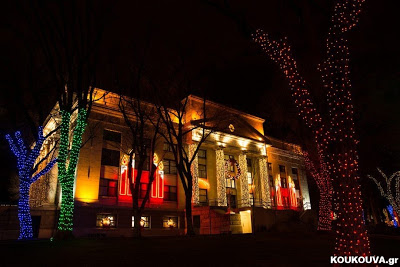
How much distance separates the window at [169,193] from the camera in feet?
103

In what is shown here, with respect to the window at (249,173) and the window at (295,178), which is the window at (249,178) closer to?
the window at (249,173)

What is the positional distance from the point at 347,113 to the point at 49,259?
9.79 m

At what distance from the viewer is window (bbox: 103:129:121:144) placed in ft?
95.7

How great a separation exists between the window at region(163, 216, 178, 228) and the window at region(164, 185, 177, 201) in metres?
2.16

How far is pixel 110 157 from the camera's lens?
29016 mm

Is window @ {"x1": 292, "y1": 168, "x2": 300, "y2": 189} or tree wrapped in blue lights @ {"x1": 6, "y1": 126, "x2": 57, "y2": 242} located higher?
window @ {"x1": 292, "y1": 168, "x2": 300, "y2": 189}

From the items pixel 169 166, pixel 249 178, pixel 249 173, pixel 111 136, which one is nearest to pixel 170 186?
pixel 169 166

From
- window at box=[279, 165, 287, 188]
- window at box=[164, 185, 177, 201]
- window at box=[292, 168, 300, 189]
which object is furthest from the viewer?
window at box=[292, 168, 300, 189]

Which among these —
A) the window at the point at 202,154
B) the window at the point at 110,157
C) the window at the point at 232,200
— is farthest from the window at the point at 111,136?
the window at the point at 232,200

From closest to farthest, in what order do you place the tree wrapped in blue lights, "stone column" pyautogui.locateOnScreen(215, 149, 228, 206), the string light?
the string light, the tree wrapped in blue lights, "stone column" pyautogui.locateOnScreen(215, 149, 228, 206)

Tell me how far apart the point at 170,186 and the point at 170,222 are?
4123mm

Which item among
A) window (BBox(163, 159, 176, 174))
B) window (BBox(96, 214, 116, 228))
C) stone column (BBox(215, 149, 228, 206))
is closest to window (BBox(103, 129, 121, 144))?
window (BBox(163, 159, 176, 174))

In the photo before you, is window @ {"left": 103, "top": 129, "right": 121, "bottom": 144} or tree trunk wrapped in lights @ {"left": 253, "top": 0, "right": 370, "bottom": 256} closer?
tree trunk wrapped in lights @ {"left": 253, "top": 0, "right": 370, "bottom": 256}

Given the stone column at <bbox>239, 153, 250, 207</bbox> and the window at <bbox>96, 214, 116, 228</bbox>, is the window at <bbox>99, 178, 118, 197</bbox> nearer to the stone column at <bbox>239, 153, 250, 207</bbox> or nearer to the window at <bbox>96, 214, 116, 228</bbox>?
the window at <bbox>96, 214, 116, 228</bbox>
